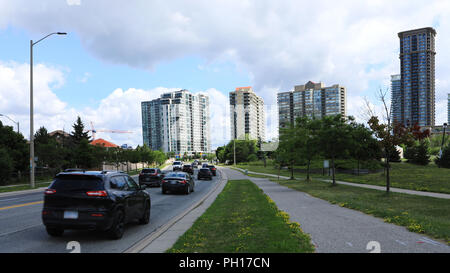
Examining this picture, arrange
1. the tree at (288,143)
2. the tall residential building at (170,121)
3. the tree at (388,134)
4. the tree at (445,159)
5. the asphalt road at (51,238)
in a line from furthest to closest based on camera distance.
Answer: the tall residential building at (170,121), the tree at (445,159), the tree at (288,143), the tree at (388,134), the asphalt road at (51,238)

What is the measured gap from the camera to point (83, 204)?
747cm

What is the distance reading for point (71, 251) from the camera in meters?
6.81

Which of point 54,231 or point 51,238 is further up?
point 54,231

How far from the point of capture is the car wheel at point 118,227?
25.5 feet

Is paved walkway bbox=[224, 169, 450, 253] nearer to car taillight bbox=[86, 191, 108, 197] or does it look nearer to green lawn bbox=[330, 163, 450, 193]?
car taillight bbox=[86, 191, 108, 197]

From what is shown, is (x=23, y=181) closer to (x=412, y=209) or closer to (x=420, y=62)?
(x=412, y=209)

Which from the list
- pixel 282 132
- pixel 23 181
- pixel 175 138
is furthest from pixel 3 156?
pixel 175 138

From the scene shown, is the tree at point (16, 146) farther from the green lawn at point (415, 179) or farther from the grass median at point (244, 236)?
the grass median at point (244, 236)

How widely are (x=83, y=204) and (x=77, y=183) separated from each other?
0.54 metres

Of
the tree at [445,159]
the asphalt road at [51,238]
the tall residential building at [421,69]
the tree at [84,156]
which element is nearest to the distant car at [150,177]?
the asphalt road at [51,238]

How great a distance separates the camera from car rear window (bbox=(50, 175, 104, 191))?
7.62 metres

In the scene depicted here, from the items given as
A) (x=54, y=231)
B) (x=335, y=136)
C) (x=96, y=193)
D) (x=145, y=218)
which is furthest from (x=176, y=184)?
(x=96, y=193)

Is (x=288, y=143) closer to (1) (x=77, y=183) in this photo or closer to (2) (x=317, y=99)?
(1) (x=77, y=183)

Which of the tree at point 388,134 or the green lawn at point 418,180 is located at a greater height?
the tree at point 388,134
